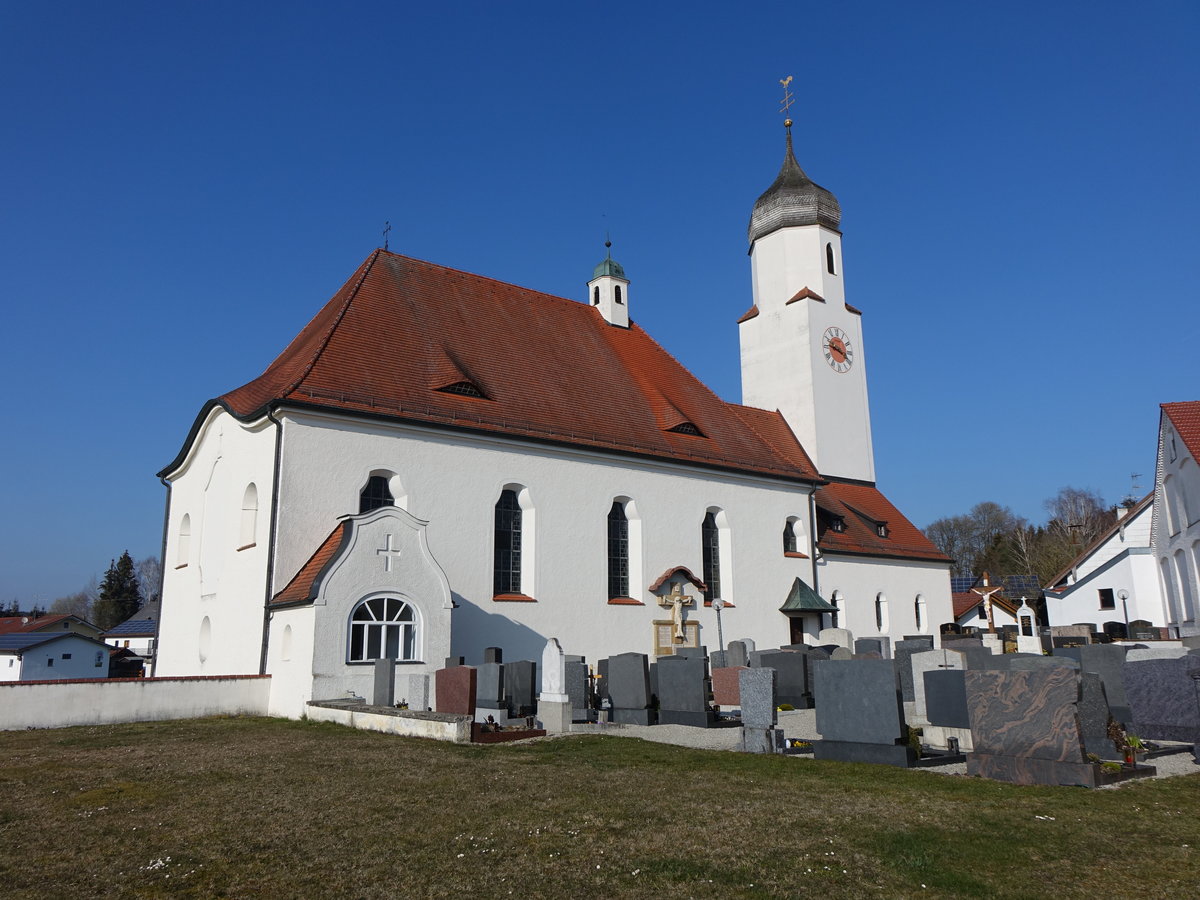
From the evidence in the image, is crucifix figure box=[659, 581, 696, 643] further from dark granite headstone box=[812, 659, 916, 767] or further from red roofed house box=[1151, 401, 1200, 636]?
red roofed house box=[1151, 401, 1200, 636]

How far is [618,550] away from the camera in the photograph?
2278cm

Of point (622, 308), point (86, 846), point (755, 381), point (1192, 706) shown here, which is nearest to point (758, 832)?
point (86, 846)

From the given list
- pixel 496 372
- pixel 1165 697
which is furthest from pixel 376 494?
pixel 1165 697

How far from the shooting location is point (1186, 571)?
29.6m

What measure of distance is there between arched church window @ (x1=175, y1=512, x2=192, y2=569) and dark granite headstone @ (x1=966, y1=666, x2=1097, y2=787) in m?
18.6

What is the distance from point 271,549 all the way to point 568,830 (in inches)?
474

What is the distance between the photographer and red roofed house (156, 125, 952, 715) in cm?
1661

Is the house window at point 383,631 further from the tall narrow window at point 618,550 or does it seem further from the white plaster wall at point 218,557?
the tall narrow window at point 618,550

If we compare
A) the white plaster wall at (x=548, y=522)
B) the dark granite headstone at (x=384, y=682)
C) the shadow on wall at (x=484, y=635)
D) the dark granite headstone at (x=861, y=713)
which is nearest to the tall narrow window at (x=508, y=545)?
the white plaster wall at (x=548, y=522)

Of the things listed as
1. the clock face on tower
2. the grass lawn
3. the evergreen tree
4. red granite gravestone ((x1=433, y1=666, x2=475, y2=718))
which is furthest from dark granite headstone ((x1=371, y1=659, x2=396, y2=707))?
the evergreen tree

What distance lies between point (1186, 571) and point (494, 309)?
77.4 ft

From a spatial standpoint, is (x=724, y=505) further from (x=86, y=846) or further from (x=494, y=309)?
(x=86, y=846)

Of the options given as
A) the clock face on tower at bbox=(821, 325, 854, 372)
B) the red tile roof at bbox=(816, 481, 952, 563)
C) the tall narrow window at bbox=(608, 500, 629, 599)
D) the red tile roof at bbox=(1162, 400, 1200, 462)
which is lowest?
the tall narrow window at bbox=(608, 500, 629, 599)

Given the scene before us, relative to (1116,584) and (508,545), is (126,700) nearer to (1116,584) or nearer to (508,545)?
(508,545)
